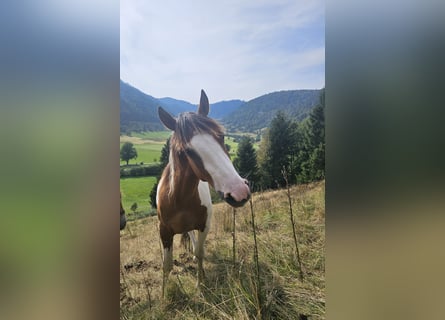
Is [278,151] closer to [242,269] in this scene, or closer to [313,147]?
[313,147]

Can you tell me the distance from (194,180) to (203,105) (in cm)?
58

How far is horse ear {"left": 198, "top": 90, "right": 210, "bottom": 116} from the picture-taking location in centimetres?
210

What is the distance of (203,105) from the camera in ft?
6.88

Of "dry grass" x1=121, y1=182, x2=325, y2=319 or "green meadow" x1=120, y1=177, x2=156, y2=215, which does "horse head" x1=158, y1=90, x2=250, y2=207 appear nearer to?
"dry grass" x1=121, y1=182, x2=325, y2=319

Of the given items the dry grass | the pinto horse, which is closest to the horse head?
the pinto horse

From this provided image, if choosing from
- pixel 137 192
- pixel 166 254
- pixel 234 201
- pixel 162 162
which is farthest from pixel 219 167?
pixel 166 254

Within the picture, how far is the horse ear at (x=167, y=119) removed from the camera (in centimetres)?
207

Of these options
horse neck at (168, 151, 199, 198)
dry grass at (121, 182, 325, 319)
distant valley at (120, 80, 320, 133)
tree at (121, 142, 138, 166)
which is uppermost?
distant valley at (120, 80, 320, 133)

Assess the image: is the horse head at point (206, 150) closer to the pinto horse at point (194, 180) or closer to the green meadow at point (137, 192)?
the pinto horse at point (194, 180)

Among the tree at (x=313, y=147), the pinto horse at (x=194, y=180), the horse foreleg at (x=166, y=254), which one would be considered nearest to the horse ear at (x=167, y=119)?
the pinto horse at (x=194, y=180)

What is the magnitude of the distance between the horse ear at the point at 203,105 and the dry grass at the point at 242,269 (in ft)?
2.44

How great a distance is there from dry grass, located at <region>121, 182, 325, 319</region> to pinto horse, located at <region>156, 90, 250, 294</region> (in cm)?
7
